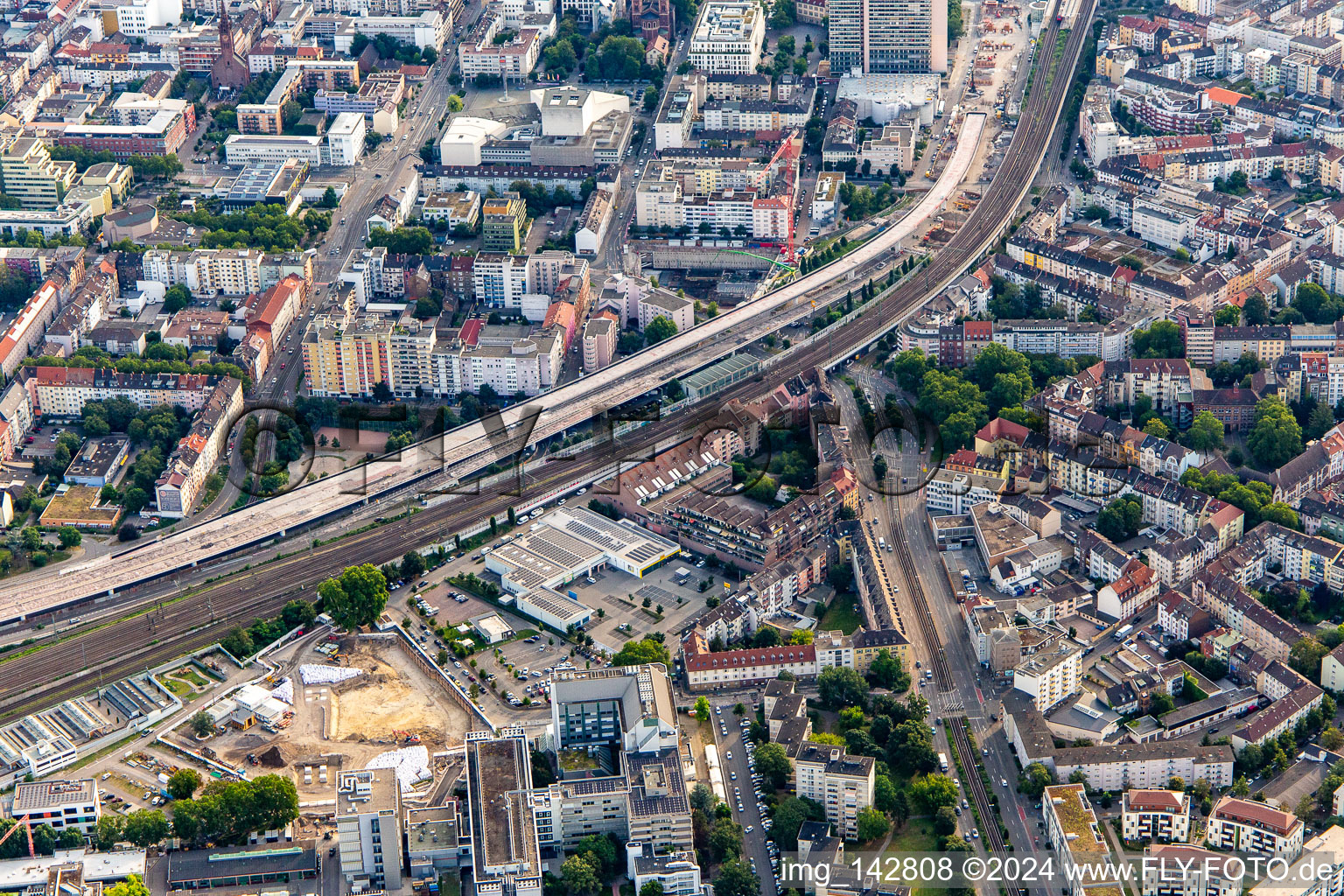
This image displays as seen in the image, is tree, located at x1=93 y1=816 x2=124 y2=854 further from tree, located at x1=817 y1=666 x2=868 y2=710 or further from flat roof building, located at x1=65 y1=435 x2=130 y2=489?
tree, located at x1=817 y1=666 x2=868 y2=710

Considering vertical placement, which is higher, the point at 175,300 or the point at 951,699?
the point at 175,300

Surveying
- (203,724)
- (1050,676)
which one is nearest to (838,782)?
(1050,676)

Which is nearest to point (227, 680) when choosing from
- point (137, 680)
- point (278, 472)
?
→ point (137, 680)

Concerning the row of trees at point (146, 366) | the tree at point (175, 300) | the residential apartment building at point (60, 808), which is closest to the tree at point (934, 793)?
the residential apartment building at point (60, 808)

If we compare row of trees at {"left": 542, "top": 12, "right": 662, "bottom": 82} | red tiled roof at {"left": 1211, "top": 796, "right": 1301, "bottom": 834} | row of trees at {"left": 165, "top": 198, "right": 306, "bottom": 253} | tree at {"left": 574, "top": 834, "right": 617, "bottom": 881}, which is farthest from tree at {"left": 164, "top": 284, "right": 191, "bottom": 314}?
red tiled roof at {"left": 1211, "top": 796, "right": 1301, "bottom": 834}

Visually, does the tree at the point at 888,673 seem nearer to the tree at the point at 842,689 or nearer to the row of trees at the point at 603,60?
the tree at the point at 842,689

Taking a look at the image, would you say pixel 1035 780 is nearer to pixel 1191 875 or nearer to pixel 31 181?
pixel 1191 875

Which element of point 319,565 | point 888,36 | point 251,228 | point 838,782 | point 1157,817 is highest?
point 888,36
